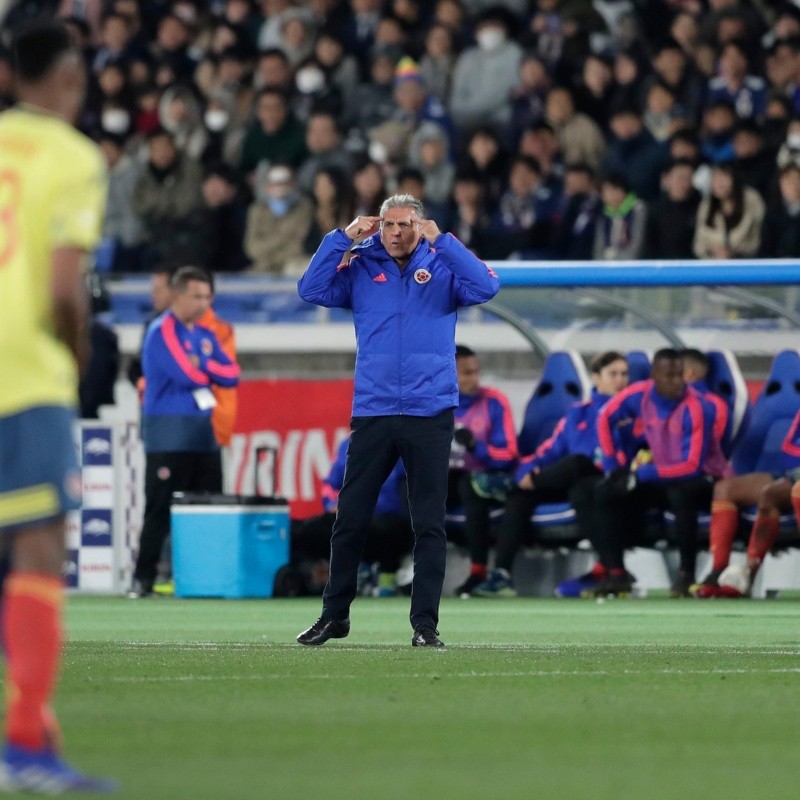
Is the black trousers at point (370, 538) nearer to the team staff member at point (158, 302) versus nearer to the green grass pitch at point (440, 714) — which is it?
the team staff member at point (158, 302)

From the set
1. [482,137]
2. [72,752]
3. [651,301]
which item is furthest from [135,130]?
[72,752]

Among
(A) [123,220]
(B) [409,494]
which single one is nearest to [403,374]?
(B) [409,494]

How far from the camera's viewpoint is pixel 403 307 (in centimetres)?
1012

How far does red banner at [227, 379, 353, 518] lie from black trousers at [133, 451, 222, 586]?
2.87 ft

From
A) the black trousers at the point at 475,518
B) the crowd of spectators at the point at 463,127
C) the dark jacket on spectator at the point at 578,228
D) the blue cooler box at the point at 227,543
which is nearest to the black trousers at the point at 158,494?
the blue cooler box at the point at 227,543

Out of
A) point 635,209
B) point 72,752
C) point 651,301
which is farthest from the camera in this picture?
point 635,209

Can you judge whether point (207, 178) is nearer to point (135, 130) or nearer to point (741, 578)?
point (135, 130)

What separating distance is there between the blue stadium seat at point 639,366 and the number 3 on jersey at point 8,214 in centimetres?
1186

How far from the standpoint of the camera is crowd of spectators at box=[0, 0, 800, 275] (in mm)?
18625

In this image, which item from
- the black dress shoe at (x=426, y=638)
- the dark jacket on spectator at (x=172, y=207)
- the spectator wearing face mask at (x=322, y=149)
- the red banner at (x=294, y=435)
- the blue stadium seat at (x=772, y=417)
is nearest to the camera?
the black dress shoe at (x=426, y=638)

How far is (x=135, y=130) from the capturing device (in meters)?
23.3

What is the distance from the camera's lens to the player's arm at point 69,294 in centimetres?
506

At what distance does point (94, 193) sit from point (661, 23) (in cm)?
1649

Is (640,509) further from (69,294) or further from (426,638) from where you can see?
(69,294)
